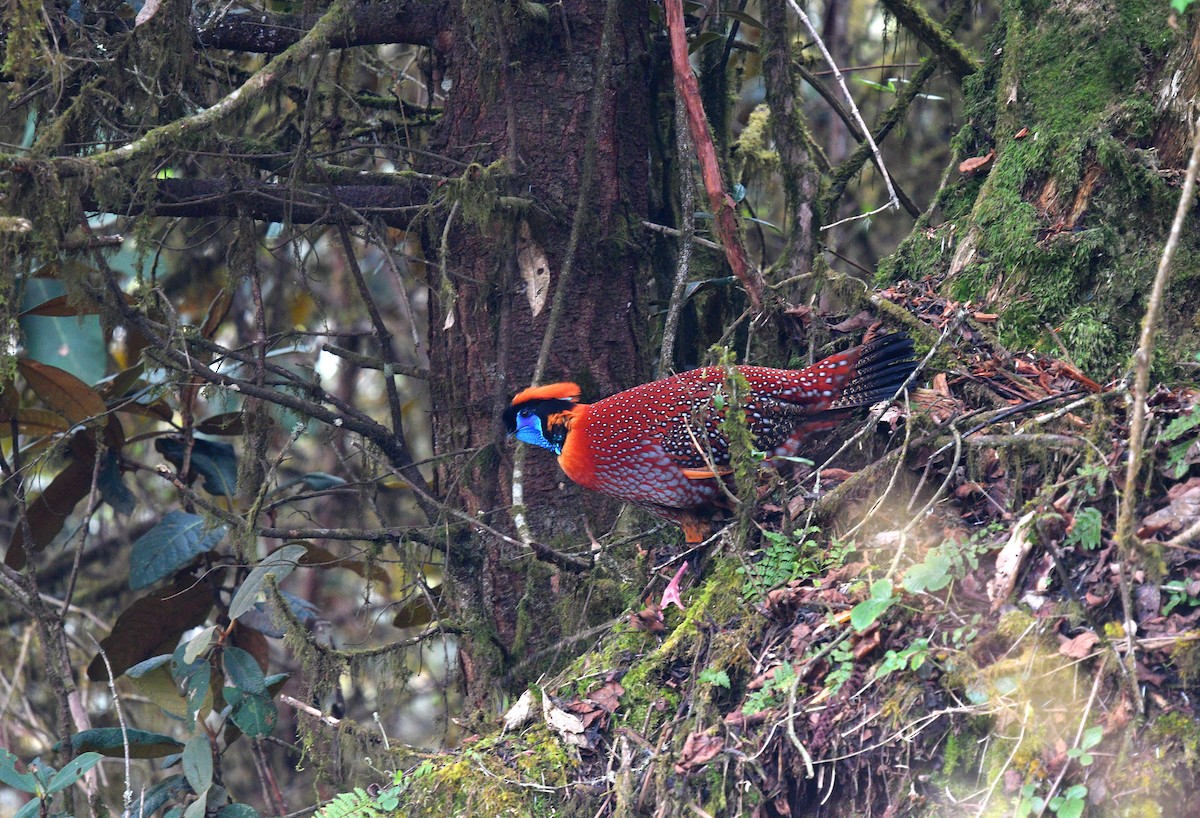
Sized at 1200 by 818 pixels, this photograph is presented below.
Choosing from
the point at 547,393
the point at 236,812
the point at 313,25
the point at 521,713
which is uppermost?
the point at 313,25

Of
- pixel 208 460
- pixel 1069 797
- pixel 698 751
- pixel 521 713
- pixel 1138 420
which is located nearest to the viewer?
pixel 1069 797

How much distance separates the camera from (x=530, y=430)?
3.94 metres

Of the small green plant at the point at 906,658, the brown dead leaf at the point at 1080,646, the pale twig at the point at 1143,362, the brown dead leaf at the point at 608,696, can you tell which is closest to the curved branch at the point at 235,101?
the brown dead leaf at the point at 608,696

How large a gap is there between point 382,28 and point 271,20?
42 centimetres

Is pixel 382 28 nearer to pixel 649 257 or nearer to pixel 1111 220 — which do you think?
pixel 649 257

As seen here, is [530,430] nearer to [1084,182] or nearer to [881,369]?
[881,369]

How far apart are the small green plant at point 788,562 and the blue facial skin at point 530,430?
103 cm

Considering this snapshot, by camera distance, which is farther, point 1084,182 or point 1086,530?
point 1084,182

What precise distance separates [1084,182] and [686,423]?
162 centimetres

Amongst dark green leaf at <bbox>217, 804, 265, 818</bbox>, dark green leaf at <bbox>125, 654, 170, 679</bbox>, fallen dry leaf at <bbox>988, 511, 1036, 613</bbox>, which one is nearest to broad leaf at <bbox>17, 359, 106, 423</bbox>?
dark green leaf at <bbox>125, 654, 170, 679</bbox>

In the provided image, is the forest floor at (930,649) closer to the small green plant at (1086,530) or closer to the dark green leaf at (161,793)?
the small green plant at (1086,530)

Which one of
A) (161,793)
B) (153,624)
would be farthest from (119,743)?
(153,624)

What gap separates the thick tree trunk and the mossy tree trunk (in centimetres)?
136

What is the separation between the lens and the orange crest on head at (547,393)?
391cm
